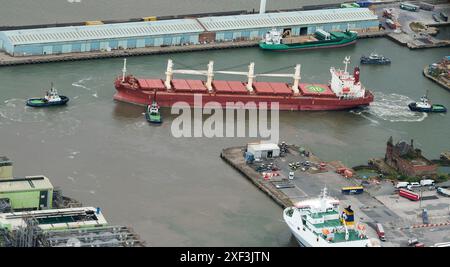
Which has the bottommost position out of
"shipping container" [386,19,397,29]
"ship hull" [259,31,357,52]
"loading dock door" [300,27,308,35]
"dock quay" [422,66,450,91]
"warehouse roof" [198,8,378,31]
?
"dock quay" [422,66,450,91]

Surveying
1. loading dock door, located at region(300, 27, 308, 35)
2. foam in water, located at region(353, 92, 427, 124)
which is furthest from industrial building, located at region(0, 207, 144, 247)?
loading dock door, located at region(300, 27, 308, 35)

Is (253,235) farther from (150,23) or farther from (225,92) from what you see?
(150,23)

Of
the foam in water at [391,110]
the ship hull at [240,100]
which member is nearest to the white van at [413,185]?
the foam in water at [391,110]

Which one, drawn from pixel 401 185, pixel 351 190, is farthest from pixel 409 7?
pixel 351 190

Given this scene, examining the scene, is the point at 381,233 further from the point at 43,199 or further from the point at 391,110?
the point at 391,110

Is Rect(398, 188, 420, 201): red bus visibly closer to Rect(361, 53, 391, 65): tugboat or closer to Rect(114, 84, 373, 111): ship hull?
Rect(114, 84, 373, 111): ship hull
